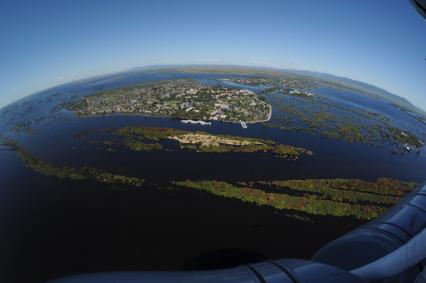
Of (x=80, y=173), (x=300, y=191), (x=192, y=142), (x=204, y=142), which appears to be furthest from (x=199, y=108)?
(x=300, y=191)

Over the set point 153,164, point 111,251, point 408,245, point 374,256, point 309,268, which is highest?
point 309,268

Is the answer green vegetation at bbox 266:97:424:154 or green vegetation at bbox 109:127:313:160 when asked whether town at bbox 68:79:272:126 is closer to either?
green vegetation at bbox 266:97:424:154

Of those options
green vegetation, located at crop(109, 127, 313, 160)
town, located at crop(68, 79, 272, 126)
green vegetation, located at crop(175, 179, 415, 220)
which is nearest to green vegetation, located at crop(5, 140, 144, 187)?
green vegetation, located at crop(175, 179, 415, 220)

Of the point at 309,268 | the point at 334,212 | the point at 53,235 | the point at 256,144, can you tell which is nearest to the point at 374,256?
the point at 309,268

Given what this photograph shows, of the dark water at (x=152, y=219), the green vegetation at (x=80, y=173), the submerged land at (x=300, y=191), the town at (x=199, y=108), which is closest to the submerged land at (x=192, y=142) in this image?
the dark water at (x=152, y=219)

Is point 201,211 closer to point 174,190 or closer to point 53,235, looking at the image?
point 174,190

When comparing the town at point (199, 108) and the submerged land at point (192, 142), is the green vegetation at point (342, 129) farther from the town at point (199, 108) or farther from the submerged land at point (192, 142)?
the submerged land at point (192, 142)
